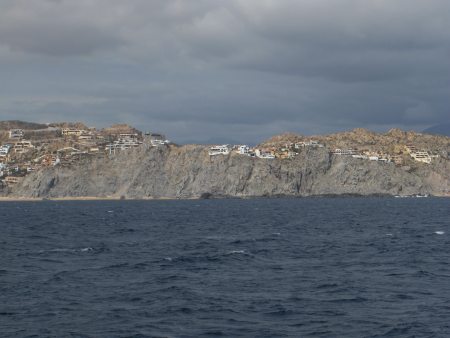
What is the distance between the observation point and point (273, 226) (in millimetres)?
119438

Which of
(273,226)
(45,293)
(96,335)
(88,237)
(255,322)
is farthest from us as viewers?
(273,226)

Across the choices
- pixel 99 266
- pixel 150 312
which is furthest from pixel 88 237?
pixel 150 312

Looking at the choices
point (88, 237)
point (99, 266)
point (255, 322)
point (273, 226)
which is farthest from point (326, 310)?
point (273, 226)

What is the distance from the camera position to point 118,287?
2026 inches

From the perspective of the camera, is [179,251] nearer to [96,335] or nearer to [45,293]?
[45,293]

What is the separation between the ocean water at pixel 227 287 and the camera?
3928 cm

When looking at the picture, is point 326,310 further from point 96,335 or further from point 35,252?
point 35,252

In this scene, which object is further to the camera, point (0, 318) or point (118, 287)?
point (118, 287)

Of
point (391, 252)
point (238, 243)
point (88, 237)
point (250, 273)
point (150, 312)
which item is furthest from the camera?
point (88, 237)

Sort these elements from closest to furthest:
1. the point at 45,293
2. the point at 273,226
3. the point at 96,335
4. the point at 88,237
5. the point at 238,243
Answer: the point at 96,335, the point at 45,293, the point at 238,243, the point at 88,237, the point at 273,226

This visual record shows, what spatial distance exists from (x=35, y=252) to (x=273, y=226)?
5228 centimetres

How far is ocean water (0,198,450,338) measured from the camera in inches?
1547

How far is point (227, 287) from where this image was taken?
51.6 metres

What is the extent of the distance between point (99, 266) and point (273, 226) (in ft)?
196
